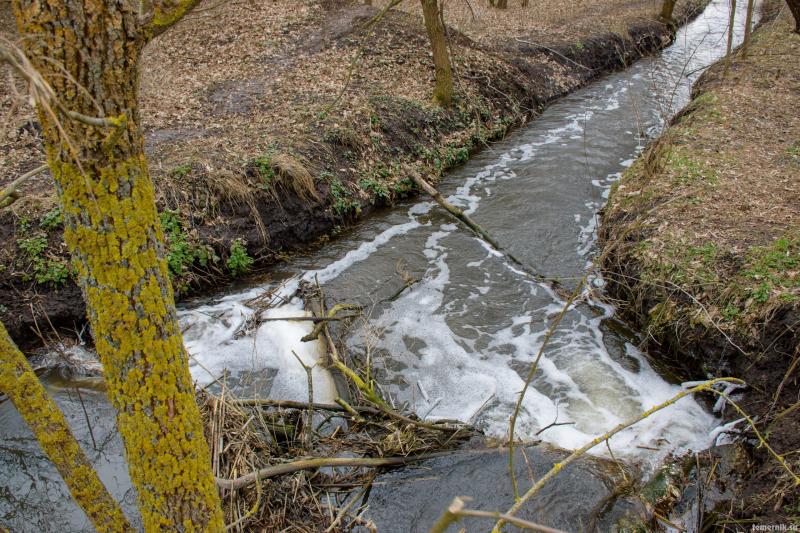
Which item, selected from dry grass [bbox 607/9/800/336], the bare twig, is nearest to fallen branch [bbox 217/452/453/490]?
the bare twig

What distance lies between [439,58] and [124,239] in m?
9.83

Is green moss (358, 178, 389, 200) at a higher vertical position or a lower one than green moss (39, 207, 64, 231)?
lower

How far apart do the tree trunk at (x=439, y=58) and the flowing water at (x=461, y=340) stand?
6.68ft

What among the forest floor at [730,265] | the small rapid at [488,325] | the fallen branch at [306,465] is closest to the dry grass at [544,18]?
the small rapid at [488,325]

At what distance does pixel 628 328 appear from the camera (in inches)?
252

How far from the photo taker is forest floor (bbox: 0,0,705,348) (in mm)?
7051

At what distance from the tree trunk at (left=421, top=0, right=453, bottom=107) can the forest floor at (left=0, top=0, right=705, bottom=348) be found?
32 centimetres

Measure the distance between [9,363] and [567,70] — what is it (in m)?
14.6

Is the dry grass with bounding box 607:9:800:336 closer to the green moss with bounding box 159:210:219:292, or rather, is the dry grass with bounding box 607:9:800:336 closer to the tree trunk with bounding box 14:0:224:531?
the tree trunk with bounding box 14:0:224:531

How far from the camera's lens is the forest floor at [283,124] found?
7.05 m

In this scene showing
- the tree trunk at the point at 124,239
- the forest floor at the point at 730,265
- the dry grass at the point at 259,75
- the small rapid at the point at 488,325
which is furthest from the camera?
the dry grass at the point at 259,75

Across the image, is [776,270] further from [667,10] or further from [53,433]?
[667,10]

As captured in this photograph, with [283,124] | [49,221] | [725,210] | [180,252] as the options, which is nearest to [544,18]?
[283,124]

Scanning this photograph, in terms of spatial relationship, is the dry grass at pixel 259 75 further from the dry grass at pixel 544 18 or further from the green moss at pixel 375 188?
the green moss at pixel 375 188
